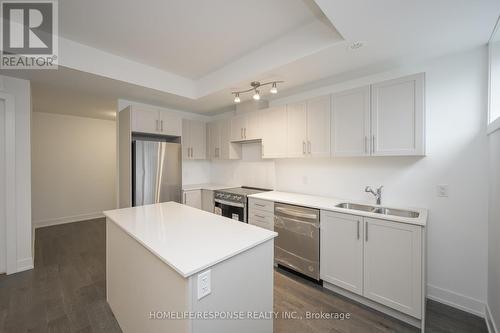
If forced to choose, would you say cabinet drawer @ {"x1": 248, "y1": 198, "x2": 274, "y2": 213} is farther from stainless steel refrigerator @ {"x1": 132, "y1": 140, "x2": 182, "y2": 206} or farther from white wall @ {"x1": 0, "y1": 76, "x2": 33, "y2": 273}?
white wall @ {"x1": 0, "y1": 76, "x2": 33, "y2": 273}

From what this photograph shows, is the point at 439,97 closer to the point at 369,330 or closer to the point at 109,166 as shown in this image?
the point at 369,330

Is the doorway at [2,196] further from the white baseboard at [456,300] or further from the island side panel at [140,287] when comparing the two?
the white baseboard at [456,300]

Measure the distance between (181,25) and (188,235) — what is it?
1992mm

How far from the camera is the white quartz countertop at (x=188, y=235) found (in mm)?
1134

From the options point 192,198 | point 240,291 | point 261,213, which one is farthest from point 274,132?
point 240,291

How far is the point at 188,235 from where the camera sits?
1481mm

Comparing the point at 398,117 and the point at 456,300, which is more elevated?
the point at 398,117

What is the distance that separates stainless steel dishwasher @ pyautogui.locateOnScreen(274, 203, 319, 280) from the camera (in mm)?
2445

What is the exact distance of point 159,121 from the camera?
11.7 ft

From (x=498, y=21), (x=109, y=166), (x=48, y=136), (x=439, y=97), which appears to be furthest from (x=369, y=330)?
(x=48, y=136)

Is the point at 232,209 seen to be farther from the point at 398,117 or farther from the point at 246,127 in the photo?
the point at 398,117

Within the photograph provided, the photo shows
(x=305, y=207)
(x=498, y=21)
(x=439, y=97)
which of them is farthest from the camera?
(x=305, y=207)

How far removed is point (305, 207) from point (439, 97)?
1.83 metres

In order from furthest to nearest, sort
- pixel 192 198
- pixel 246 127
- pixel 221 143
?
pixel 221 143 < pixel 192 198 < pixel 246 127
